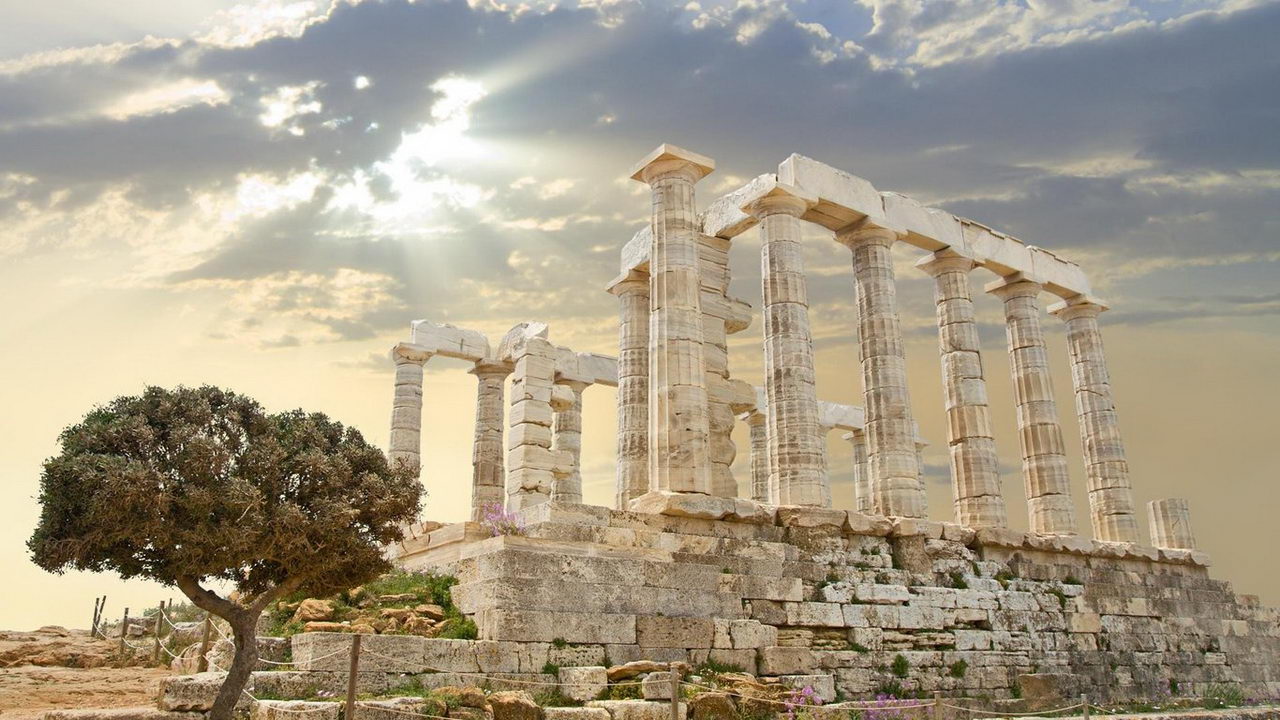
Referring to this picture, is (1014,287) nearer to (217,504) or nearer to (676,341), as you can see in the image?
(676,341)

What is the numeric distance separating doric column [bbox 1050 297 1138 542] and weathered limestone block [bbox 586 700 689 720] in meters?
17.0

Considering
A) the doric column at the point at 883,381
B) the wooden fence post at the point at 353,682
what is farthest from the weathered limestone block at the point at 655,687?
the doric column at the point at 883,381

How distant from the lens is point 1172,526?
26.4 meters

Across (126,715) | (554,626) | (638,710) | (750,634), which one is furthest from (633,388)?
(126,715)

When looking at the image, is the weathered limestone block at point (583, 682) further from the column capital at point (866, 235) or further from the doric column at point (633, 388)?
the column capital at point (866, 235)

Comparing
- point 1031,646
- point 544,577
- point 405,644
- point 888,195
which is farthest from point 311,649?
point 888,195

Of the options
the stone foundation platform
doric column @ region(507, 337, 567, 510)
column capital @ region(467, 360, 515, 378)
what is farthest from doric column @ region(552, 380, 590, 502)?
the stone foundation platform

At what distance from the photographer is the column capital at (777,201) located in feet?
64.5

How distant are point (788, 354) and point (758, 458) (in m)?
13.4

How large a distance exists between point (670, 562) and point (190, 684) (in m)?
6.75

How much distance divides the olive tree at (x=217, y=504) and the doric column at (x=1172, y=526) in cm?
2236

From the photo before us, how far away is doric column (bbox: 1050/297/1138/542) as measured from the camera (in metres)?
24.5

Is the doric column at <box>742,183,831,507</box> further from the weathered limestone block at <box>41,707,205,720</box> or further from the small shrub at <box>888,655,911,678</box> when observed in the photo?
the weathered limestone block at <box>41,707,205,720</box>

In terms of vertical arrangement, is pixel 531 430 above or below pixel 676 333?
below
